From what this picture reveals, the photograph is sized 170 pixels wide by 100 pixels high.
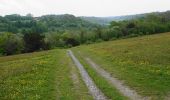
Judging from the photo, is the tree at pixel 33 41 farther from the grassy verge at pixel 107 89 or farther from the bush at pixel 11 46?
the grassy verge at pixel 107 89

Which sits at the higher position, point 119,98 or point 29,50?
point 119,98

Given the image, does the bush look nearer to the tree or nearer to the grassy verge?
the tree

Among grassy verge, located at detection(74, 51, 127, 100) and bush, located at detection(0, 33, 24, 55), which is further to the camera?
bush, located at detection(0, 33, 24, 55)

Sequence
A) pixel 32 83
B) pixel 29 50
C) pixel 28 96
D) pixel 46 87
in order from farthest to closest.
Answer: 1. pixel 29 50
2. pixel 32 83
3. pixel 46 87
4. pixel 28 96

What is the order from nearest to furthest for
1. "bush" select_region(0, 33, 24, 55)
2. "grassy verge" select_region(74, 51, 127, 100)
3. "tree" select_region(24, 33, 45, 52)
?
→ "grassy verge" select_region(74, 51, 127, 100) → "tree" select_region(24, 33, 45, 52) → "bush" select_region(0, 33, 24, 55)

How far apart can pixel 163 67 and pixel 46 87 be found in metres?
12.5

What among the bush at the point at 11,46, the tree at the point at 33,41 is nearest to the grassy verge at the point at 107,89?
the tree at the point at 33,41

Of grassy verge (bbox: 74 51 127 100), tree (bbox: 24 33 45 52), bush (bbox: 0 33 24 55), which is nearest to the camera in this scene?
grassy verge (bbox: 74 51 127 100)

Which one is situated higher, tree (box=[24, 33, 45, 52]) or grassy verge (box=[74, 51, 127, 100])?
grassy verge (box=[74, 51, 127, 100])

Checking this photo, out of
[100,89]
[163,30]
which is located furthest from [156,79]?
[163,30]

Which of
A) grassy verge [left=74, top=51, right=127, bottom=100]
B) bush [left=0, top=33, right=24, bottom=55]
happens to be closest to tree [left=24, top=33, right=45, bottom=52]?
bush [left=0, top=33, right=24, bottom=55]

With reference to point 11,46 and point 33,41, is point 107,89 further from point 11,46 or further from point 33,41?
point 11,46

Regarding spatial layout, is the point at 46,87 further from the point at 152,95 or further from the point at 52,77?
the point at 152,95

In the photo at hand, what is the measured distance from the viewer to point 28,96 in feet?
71.2
